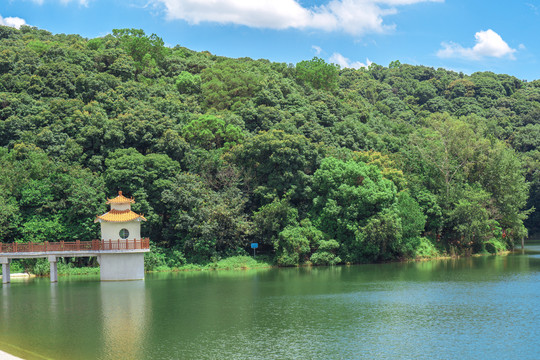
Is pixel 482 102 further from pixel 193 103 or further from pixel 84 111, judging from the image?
pixel 84 111

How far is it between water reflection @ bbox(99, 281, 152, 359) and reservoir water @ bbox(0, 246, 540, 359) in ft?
0.16

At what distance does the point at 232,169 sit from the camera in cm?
4956

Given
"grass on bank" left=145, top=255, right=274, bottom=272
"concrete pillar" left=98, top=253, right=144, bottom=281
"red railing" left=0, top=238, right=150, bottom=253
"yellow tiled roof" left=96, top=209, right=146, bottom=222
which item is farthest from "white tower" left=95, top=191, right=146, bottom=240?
"grass on bank" left=145, top=255, right=274, bottom=272

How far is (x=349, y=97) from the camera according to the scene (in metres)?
77.8

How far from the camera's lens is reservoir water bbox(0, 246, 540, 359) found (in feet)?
61.6

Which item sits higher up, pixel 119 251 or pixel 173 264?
pixel 119 251

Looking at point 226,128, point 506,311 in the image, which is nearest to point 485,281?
point 506,311

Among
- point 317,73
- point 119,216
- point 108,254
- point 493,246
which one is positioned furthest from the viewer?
point 317,73

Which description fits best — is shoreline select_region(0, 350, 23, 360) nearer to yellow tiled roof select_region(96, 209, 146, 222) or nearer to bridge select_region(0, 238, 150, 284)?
bridge select_region(0, 238, 150, 284)

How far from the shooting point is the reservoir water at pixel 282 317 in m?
18.8

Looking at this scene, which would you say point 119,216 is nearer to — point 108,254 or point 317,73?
point 108,254

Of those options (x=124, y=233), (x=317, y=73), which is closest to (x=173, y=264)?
(x=124, y=233)

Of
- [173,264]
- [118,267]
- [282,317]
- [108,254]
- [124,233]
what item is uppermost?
[124,233]

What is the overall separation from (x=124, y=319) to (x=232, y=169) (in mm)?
26404
